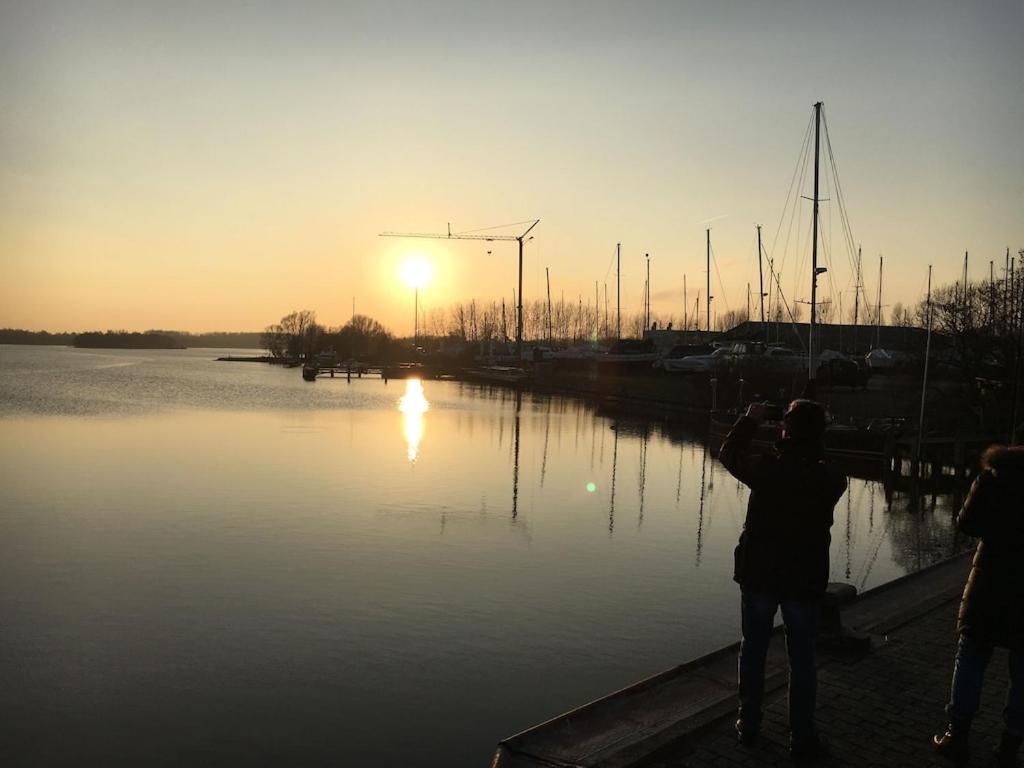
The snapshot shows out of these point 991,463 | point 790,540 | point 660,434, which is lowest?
point 660,434

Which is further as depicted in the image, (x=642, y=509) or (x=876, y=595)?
(x=642, y=509)

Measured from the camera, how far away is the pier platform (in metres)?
5.39

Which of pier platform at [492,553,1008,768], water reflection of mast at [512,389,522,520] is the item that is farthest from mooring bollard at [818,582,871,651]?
water reflection of mast at [512,389,522,520]

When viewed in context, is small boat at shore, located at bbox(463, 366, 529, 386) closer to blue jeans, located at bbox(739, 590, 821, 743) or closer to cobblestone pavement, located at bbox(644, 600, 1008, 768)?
cobblestone pavement, located at bbox(644, 600, 1008, 768)

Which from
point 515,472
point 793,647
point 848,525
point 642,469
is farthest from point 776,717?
point 642,469

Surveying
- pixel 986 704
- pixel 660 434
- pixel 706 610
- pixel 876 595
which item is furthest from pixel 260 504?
pixel 660 434

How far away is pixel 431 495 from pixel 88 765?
13.5 metres

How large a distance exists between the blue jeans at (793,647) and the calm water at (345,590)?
9.46 ft

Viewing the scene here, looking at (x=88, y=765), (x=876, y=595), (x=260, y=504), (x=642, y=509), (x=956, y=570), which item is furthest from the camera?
(x=642, y=509)

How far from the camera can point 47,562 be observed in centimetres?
1323

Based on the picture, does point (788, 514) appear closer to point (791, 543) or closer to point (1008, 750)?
point (791, 543)

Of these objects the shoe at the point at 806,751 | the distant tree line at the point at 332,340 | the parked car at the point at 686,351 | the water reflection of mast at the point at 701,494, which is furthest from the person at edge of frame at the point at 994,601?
the distant tree line at the point at 332,340

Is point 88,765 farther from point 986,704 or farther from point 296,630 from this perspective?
point 986,704

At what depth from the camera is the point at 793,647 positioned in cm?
531
